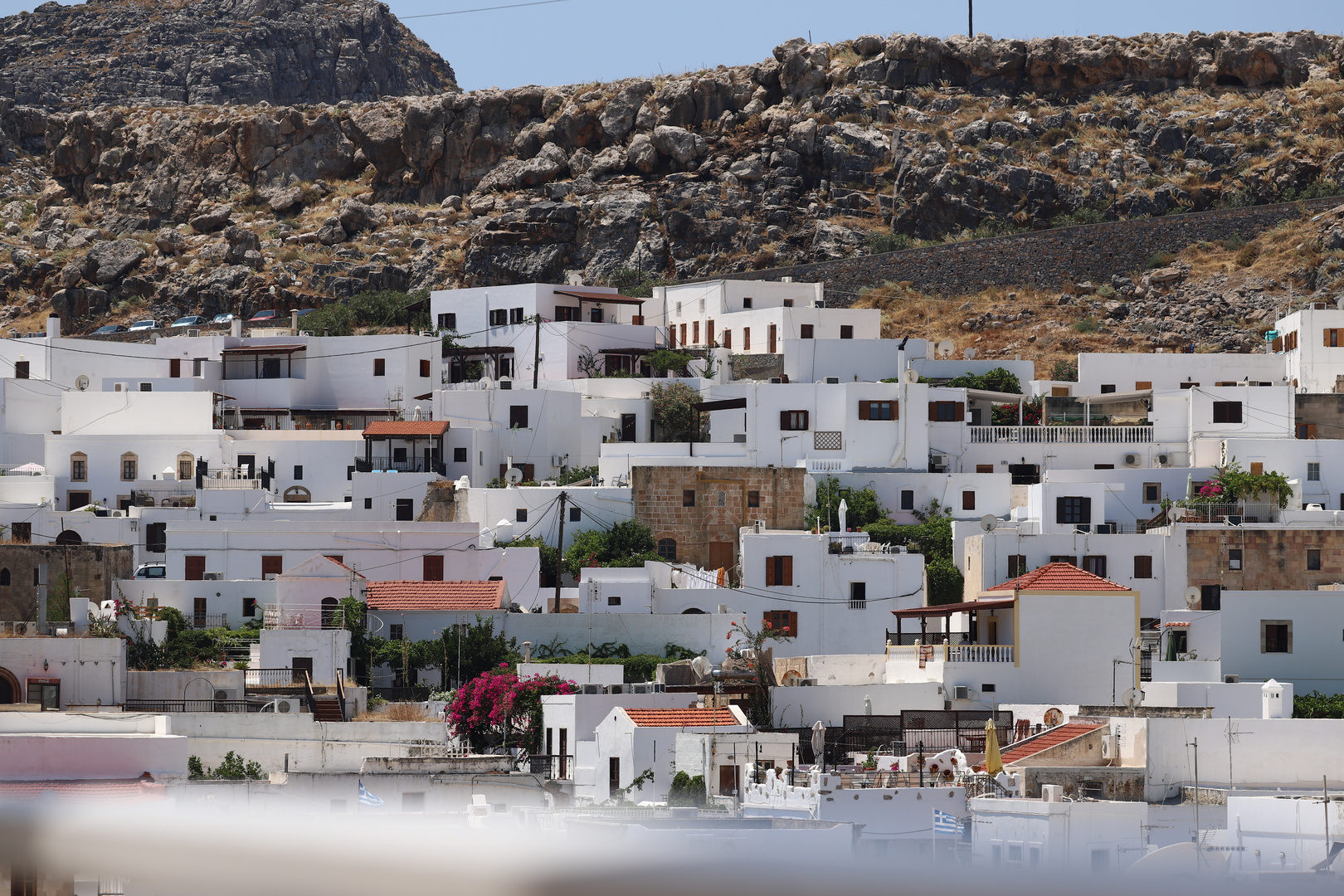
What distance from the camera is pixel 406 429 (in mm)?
34188

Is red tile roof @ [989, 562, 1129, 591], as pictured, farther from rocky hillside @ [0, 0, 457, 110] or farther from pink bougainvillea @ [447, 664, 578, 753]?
rocky hillside @ [0, 0, 457, 110]

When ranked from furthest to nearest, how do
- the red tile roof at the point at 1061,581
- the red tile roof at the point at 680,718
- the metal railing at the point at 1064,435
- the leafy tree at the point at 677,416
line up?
the leafy tree at the point at 677,416
the metal railing at the point at 1064,435
the red tile roof at the point at 1061,581
the red tile roof at the point at 680,718

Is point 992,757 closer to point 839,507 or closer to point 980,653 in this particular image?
point 980,653

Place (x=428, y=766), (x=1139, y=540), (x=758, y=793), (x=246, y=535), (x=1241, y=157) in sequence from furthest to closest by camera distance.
Answer: (x=1241, y=157)
(x=246, y=535)
(x=1139, y=540)
(x=428, y=766)
(x=758, y=793)

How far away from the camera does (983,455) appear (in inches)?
1307

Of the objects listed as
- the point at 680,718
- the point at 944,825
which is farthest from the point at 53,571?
the point at 944,825

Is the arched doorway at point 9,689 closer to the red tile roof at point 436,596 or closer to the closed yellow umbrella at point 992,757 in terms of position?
the red tile roof at point 436,596

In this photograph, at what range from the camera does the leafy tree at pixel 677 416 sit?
3516 cm

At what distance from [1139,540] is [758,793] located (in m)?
12.6

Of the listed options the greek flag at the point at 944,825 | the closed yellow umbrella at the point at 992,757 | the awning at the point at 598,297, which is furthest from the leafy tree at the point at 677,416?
the greek flag at the point at 944,825

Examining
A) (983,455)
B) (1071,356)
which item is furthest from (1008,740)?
(1071,356)

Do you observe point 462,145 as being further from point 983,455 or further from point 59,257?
point 983,455

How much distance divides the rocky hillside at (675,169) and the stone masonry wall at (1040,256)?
1341 millimetres

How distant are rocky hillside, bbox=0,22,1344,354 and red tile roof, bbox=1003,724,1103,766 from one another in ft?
103
